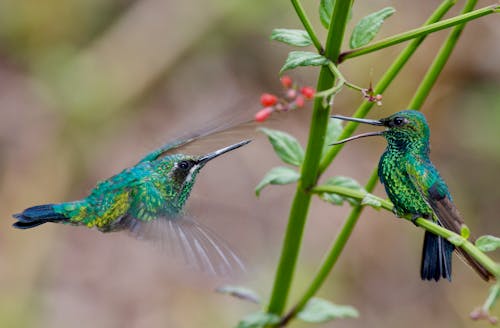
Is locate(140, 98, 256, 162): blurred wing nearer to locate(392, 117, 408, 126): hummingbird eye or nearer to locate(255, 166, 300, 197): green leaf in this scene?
locate(255, 166, 300, 197): green leaf

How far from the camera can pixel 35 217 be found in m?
2.14

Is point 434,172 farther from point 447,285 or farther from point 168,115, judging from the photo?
point 168,115

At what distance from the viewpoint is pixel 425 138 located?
179cm

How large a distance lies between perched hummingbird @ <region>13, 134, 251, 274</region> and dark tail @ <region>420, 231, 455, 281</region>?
505 millimetres

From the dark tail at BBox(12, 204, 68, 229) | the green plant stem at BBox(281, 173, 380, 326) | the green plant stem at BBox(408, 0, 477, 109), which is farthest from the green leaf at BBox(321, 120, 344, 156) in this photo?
the dark tail at BBox(12, 204, 68, 229)

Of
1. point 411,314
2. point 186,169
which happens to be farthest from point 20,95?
point 186,169

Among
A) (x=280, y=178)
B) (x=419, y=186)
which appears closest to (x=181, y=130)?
(x=280, y=178)

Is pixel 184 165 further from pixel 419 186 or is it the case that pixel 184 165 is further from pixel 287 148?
pixel 419 186

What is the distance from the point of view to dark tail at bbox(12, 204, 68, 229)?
6.82 feet

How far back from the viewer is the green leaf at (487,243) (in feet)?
5.56

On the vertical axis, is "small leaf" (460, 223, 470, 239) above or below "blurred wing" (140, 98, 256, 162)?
below

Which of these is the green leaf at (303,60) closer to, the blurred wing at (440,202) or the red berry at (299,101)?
the red berry at (299,101)

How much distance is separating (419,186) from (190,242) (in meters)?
0.70

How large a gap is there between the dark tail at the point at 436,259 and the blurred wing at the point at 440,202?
0.12 ft
